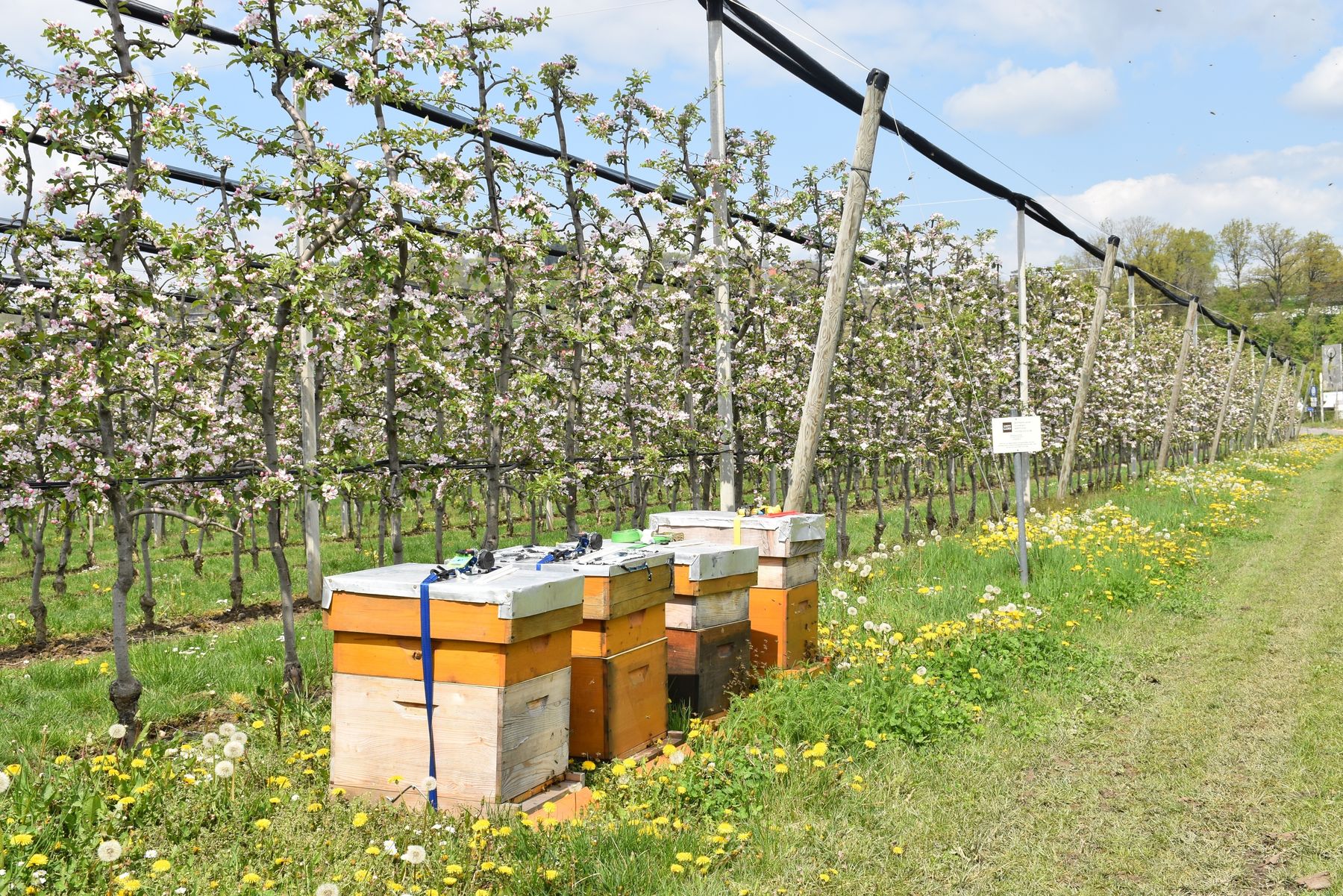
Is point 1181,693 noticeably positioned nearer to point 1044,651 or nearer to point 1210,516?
point 1044,651

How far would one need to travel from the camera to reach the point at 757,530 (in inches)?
315

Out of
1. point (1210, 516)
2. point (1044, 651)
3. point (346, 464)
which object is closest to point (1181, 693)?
point (1044, 651)

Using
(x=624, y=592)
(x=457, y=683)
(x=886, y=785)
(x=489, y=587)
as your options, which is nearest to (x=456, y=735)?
(x=457, y=683)

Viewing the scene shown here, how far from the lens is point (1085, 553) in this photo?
14.0 m

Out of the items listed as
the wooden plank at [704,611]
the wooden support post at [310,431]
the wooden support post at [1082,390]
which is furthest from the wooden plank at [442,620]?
the wooden support post at [1082,390]

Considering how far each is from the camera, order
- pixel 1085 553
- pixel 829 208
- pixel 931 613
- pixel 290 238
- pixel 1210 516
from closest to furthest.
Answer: pixel 290 238 → pixel 931 613 → pixel 1085 553 → pixel 829 208 → pixel 1210 516

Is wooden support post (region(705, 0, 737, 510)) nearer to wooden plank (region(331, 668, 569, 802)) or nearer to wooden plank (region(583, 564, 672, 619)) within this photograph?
wooden plank (region(583, 564, 672, 619))

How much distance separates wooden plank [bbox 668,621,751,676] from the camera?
22.9 feet

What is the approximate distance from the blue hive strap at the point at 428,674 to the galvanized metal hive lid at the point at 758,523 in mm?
3156

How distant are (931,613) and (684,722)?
16.3ft

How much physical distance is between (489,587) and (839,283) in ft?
26.1

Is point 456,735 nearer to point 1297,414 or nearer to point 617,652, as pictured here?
point 617,652

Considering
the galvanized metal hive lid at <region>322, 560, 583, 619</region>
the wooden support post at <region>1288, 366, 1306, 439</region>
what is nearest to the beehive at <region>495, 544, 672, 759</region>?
the galvanized metal hive lid at <region>322, 560, 583, 619</region>

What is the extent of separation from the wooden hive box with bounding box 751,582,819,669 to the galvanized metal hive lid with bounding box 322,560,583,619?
107 inches
